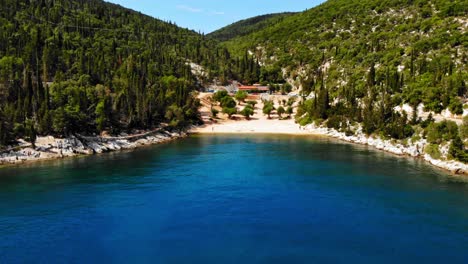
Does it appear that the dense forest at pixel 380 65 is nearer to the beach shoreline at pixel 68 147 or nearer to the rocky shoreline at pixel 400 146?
the rocky shoreline at pixel 400 146

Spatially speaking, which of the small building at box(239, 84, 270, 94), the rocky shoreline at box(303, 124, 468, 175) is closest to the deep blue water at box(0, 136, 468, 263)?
the rocky shoreline at box(303, 124, 468, 175)

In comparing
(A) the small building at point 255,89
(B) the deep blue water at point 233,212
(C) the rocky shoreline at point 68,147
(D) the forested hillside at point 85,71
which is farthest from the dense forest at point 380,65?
(C) the rocky shoreline at point 68,147

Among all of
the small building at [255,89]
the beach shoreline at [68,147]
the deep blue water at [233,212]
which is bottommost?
the deep blue water at [233,212]

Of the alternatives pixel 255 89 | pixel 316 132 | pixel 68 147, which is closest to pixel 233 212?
pixel 68 147

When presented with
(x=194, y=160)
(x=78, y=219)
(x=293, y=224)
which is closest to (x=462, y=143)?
(x=293, y=224)

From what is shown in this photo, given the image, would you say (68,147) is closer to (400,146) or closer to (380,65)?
(400,146)

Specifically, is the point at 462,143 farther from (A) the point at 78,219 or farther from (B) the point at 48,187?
(B) the point at 48,187

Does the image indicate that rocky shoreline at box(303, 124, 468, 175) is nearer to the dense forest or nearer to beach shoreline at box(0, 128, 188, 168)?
the dense forest
